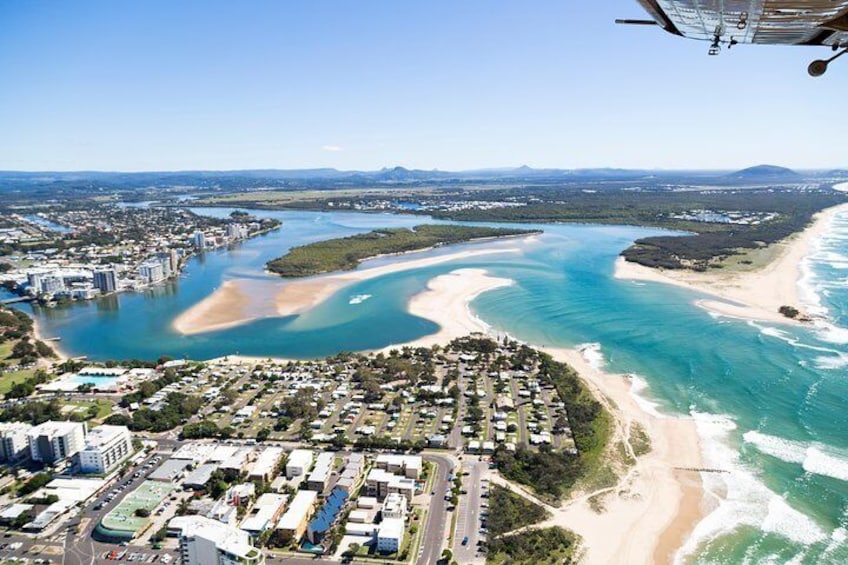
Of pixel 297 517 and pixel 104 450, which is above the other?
pixel 104 450

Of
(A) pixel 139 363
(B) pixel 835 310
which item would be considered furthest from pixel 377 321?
(B) pixel 835 310

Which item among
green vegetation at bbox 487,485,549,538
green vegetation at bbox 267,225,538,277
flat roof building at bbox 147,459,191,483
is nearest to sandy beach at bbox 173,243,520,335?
green vegetation at bbox 267,225,538,277

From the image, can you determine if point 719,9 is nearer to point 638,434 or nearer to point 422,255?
point 638,434

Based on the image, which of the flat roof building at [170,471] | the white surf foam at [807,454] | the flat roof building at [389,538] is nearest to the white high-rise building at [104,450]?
the flat roof building at [170,471]

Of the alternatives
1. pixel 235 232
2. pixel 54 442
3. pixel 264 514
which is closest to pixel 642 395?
pixel 264 514

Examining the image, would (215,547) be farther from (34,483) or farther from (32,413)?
(32,413)

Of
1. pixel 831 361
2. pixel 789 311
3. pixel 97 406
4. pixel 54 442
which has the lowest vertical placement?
pixel 97 406
